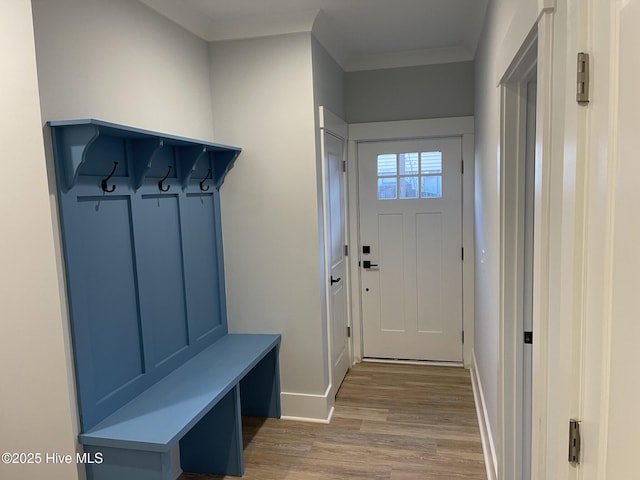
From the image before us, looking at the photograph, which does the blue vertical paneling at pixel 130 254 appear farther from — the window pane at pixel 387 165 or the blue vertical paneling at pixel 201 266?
the window pane at pixel 387 165

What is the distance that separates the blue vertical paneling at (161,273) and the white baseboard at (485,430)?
1.74 meters

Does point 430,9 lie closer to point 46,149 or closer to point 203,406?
→ point 46,149

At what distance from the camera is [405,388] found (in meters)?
3.64

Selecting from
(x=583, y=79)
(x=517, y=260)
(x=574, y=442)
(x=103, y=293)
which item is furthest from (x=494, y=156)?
(x=103, y=293)

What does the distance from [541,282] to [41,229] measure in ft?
5.63

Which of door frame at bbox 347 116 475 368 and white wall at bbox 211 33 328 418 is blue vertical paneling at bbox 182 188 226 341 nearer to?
white wall at bbox 211 33 328 418

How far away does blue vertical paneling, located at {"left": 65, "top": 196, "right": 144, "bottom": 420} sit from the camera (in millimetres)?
1903

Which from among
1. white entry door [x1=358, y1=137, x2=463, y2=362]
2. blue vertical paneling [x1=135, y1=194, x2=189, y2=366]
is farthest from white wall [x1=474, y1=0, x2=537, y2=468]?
blue vertical paneling [x1=135, y1=194, x2=189, y2=366]

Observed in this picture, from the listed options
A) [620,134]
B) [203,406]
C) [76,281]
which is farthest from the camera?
[203,406]

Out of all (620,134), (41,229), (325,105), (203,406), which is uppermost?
(325,105)

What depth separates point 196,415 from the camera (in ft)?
6.86

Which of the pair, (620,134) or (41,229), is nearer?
(620,134)

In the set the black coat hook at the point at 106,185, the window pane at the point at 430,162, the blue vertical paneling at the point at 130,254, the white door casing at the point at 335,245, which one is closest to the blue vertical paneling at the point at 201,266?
the blue vertical paneling at the point at 130,254

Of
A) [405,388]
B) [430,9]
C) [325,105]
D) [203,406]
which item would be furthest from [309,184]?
[405,388]
